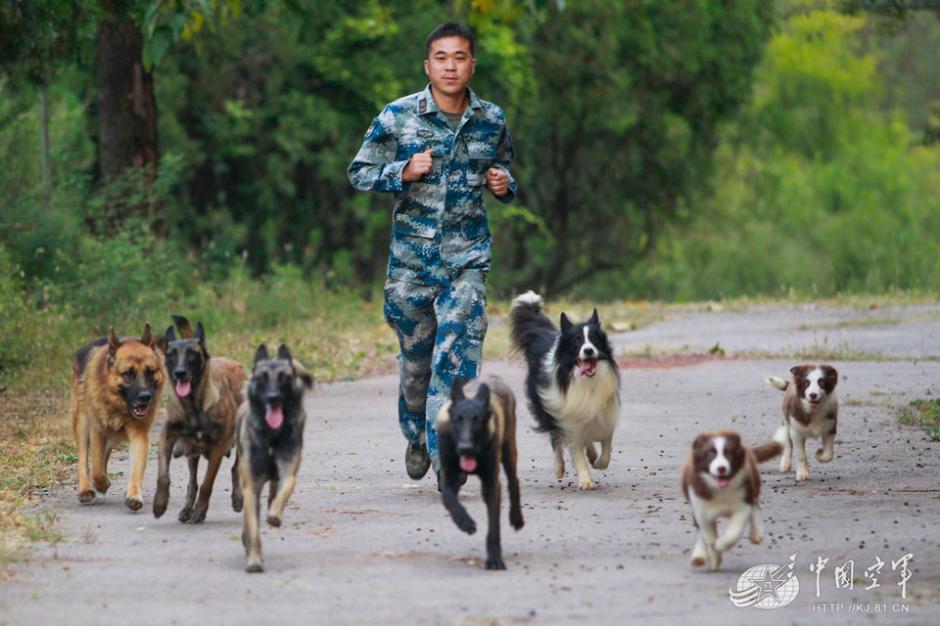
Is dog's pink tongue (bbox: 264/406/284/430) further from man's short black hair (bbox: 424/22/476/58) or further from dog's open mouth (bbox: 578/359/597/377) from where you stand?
dog's open mouth (bbox: 578/359/597/377)

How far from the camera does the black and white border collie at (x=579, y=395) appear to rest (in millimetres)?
11133

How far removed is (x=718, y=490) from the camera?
8.02 metres

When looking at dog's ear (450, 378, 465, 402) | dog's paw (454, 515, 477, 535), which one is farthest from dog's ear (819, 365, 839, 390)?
dog's paw (454, 515, 477, 535)

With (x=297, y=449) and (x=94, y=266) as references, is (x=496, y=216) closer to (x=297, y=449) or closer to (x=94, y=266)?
(x=94, y=266)

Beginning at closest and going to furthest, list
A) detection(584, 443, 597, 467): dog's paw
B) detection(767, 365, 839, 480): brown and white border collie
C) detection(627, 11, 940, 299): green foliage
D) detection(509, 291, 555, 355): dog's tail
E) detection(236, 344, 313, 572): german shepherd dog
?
detection(236, 344, 313, 572): german shepherd dog → detection(767, 365, 839, 480): brown and white border collie → detection(584, 443, 597, 467): dog's paw → detection(509, 291, 555, 355): dog's tail → detection(627, 11, 940, 299): green foliage

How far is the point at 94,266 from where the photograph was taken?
1972 centimetres

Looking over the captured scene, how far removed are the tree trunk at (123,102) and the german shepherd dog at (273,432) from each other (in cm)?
1327

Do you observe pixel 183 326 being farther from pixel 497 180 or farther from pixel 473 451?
pixel 473 451

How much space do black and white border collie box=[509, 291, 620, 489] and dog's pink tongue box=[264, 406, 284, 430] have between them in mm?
2991

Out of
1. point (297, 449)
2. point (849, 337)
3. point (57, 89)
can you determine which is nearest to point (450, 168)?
point (297, 449)

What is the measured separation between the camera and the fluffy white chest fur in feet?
36.5

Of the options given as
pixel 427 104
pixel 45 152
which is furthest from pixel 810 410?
pixel 45 152

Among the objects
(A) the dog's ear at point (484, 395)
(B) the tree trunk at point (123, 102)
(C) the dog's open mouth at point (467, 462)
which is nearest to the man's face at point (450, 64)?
(A) the dog's ear at point (484, 395)

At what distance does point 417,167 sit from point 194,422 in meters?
2.07
